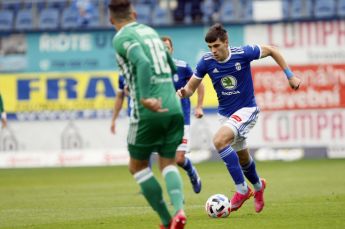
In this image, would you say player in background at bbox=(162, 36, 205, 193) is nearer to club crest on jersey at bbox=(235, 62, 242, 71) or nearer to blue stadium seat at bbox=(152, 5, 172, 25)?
club crest on jersey at bbox=(235, 62, 242, 71)

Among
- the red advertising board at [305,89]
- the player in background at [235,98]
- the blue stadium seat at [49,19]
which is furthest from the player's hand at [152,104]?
the blue stadium seat at [49,19]

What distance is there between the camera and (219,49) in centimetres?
1230

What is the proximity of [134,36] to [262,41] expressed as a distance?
20878 mm

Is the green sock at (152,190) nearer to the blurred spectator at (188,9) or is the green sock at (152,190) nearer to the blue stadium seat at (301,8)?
the blue stadium seat at (301,8)

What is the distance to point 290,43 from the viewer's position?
1156 inches

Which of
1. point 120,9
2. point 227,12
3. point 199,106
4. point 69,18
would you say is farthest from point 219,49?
point 69,18

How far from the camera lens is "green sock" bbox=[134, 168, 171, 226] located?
29.8ft

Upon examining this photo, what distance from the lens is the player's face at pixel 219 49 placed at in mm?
12211

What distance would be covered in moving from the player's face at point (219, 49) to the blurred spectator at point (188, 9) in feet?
57.9

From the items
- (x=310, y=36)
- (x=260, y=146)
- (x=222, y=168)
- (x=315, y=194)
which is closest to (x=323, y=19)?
(x=310, y=36)

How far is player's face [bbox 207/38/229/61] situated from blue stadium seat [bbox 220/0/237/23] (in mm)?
17415

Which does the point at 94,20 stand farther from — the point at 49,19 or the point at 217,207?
the point at 217,207

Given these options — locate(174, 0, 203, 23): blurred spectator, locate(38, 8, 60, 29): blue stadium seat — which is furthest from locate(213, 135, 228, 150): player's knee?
locate(38, 8, 60, 29): blue stadium seat

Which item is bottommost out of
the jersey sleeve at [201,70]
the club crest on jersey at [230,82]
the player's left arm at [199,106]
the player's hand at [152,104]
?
the player's left arm at [199,106]
